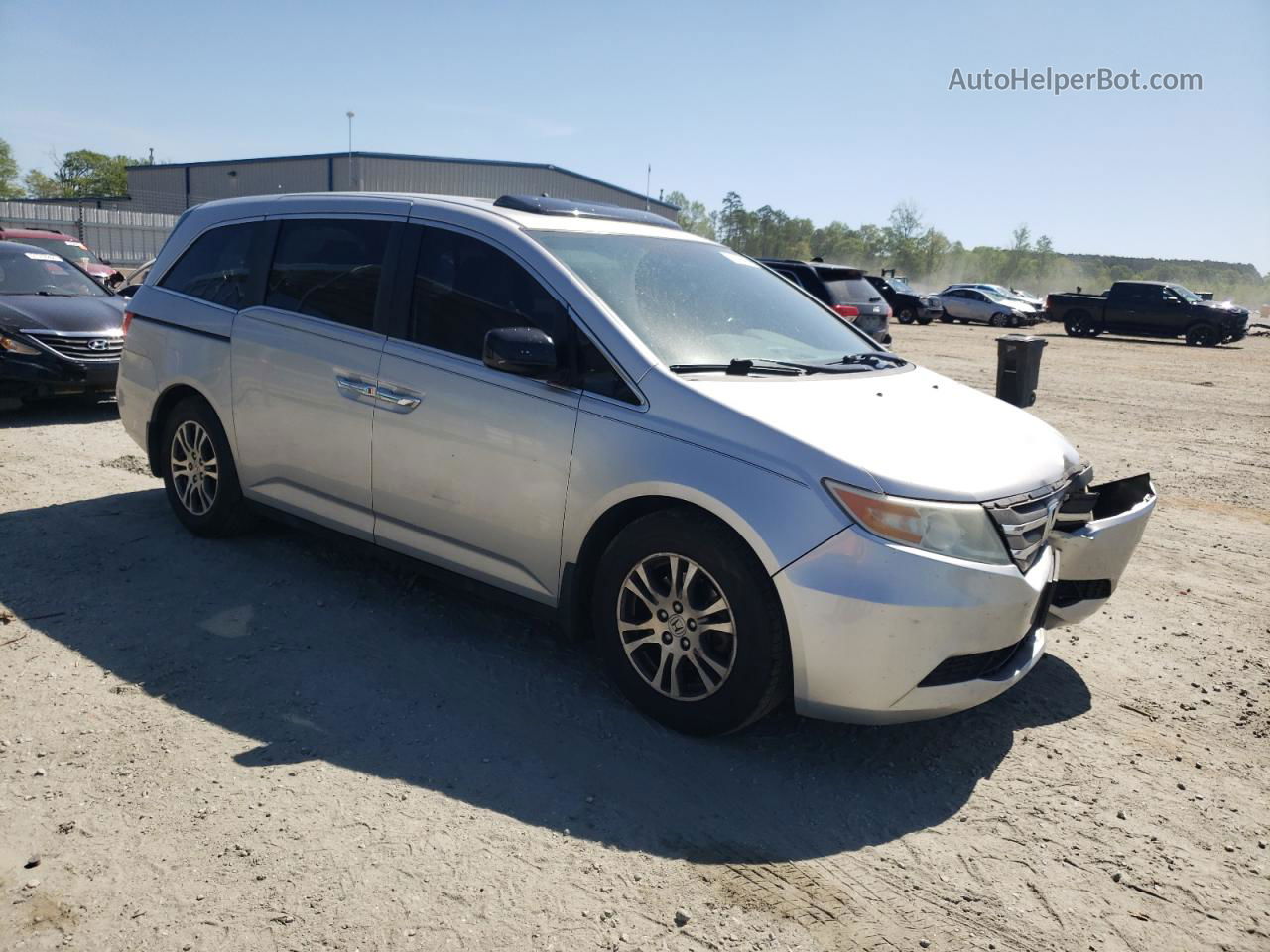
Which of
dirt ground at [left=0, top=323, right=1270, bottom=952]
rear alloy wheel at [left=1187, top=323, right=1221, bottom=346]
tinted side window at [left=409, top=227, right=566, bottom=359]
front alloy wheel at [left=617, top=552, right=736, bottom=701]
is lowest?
dirt ground at [left=0, top=323, right=1270, bottom=952]

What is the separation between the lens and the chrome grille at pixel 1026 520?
3.25 metres

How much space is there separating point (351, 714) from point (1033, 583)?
2.52 metres

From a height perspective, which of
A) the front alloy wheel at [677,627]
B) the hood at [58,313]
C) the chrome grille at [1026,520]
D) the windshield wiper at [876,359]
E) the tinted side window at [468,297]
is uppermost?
the tinted side window at [468,297]

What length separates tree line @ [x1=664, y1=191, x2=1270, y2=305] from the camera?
11425 cm

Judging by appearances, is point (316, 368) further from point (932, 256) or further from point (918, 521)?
point (932, 256)

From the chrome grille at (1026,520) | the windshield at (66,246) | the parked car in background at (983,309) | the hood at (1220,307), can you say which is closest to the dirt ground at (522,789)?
the chrome grille at (1026,520)

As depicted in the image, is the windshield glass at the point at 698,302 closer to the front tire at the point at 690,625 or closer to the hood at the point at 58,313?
the front tire at the point at 690,625

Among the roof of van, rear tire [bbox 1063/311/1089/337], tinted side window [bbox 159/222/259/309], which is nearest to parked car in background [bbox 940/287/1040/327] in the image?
rear tire [bbox 1063/311/1089/337]

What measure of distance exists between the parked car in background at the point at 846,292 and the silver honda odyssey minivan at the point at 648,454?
11.6 m

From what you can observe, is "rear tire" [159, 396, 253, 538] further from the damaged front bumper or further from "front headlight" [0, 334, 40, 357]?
"front headlight" [0, 334, 40, 357]

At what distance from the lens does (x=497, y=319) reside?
4.00 meters

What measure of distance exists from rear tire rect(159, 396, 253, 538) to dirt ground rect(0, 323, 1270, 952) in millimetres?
261

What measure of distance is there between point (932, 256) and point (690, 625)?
127 m

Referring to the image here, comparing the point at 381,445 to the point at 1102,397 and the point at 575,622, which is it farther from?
the point at 1102,397
